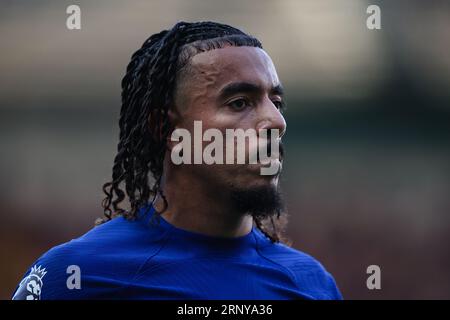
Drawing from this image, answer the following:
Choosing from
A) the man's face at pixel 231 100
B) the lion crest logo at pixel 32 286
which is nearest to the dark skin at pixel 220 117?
the man's face at pixel 231 100

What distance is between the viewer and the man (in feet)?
7.62

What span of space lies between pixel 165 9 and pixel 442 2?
115 inches

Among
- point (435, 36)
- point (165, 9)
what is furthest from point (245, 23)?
point (435, 36)

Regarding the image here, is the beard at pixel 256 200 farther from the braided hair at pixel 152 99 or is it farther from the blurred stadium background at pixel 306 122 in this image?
the blurred stadium background at pixel 306 122

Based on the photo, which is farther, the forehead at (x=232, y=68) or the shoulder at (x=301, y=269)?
the shoulder at (x=301, y=269)

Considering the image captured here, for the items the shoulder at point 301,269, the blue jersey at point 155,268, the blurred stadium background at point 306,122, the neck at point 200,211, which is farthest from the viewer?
the blurred stadium background at point 306,122

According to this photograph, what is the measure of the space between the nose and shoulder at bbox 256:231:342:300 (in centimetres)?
50

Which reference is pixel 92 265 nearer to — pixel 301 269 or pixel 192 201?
pixel 192 201

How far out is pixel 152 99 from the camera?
2.53m

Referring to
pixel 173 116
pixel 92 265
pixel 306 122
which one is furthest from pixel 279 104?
pixel 306 122

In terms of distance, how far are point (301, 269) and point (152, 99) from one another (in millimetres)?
831

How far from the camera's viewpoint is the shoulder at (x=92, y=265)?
7.58 ft

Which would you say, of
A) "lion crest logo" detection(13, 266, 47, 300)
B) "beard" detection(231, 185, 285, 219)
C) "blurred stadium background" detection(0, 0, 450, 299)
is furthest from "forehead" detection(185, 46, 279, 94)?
"blurred stadium background" detection(0, 0, 450, 299)

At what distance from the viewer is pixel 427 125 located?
7496mm
